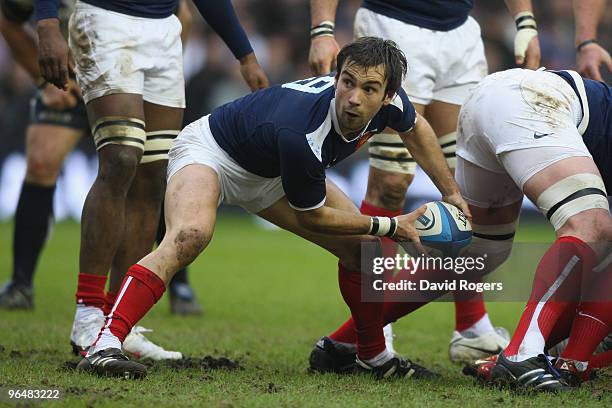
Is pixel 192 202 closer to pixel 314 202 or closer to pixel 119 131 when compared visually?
pixel 314 202

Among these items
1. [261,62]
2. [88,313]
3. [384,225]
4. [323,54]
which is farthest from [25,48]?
[261,62]

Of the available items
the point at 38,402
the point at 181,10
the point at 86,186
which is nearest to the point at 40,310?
the point at 181,10

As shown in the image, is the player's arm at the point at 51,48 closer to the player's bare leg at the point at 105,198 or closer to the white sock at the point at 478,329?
the player's bare leg at the point at 105,198

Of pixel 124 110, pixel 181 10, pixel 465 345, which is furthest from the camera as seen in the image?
pixel 181 10

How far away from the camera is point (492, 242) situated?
511cm

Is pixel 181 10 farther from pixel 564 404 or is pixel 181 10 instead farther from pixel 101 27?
pixel 564 404

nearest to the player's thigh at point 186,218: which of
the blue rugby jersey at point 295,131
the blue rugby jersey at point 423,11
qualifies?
the blue rugby jersey at point 295,131

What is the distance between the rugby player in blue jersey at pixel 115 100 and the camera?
4.86 metres

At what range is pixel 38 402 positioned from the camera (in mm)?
3652

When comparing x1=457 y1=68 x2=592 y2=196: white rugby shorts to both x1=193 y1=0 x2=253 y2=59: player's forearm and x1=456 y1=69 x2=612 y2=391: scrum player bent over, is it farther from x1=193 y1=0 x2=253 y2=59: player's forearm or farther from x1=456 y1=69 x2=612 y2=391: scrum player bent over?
x1=193 y1=0 x2=253 y2=59: player's forearm

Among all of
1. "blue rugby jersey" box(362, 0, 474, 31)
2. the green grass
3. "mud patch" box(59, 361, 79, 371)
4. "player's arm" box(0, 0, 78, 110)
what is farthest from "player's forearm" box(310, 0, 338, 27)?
"mud patch" box(59, 361, 79, 371)

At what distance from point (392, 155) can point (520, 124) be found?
1.22 m

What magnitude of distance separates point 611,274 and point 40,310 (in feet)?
12.5

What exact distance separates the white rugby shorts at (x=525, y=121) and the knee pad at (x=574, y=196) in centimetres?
10
